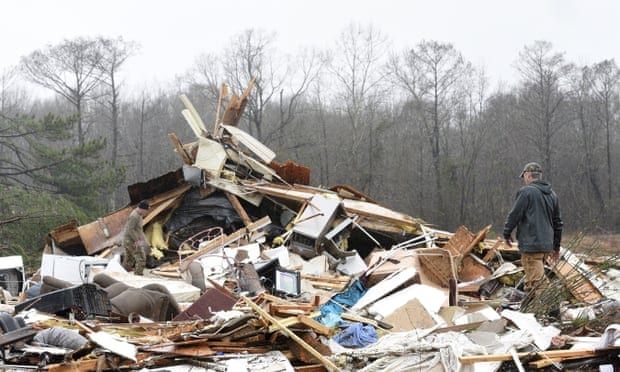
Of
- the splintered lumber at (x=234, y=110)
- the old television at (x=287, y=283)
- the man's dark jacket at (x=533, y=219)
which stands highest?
the splintered lumber at (x=234, y=110)

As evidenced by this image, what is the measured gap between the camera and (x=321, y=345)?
15.6 feet

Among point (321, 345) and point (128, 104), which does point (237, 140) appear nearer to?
point (321, 345)

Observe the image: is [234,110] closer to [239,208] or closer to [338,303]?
[239,208]

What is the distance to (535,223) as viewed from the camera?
6457 mm

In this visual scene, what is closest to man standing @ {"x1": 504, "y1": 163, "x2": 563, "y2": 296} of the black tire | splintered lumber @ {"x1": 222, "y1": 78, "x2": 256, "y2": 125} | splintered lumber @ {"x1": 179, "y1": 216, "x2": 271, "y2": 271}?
the black tire

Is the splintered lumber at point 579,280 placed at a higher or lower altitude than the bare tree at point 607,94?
→ lower

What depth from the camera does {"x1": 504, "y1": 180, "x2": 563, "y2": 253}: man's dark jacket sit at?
21.2 ft

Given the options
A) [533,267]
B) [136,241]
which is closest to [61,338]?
[533,267]

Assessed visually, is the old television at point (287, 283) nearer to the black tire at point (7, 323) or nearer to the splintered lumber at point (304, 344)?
the splintered lumber at point (304, 344)

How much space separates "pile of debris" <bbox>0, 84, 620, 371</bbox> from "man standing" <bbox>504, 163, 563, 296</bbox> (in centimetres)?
30

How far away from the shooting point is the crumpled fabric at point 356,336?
5.29m

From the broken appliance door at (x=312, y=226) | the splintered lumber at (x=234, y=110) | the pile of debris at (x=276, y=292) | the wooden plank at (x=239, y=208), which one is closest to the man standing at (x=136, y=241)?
the pile of debris at (x=276, y=292)

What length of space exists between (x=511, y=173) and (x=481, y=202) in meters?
2.55

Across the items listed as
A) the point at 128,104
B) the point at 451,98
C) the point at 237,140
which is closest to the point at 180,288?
the point at 237,140
